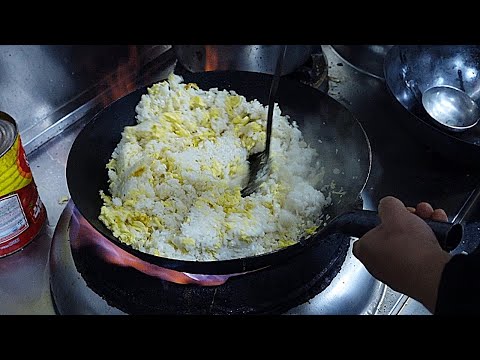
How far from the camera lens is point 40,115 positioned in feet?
4.75

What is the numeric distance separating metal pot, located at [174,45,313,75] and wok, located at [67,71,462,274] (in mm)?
150

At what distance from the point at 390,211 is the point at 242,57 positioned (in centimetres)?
69

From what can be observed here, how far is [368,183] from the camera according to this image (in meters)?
1.34

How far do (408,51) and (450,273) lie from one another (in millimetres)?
916

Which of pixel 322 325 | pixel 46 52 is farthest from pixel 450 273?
pixel 46 52

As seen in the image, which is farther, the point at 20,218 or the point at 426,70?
the point at 426,70

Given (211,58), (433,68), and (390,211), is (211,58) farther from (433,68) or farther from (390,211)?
(390,211)

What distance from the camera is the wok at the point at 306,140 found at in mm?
931

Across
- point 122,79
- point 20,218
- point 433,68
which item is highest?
point 433,68

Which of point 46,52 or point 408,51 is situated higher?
point 408,51

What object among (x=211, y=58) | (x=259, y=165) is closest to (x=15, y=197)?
(x=259, y=165)

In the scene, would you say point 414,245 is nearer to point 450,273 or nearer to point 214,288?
point 450,273

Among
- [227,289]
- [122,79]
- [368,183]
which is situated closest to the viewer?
[227,289]

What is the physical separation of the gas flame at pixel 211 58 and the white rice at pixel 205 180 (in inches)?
7.6
